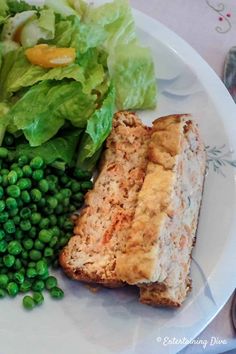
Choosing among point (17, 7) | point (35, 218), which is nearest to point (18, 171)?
point (35, 218)

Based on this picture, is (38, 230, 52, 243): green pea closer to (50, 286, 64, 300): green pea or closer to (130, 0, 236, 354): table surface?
(50, 286, 64, 300): green pea

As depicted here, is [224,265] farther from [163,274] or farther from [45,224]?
[45,224]

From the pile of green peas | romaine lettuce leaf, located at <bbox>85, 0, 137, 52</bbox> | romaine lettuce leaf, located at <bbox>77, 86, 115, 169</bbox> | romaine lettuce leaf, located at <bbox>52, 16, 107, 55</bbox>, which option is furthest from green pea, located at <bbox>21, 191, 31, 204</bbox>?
romaine lettuce leaf, located at <bbox>85, 0, 137, 52</bbox>

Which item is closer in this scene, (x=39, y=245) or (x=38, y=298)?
(x=38, y=298)

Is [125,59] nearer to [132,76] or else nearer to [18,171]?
[132,76]

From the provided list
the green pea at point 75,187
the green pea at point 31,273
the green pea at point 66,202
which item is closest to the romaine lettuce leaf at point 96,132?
the green pea at point 75,187

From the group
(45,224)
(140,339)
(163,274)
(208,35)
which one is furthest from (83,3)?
(140,339)
